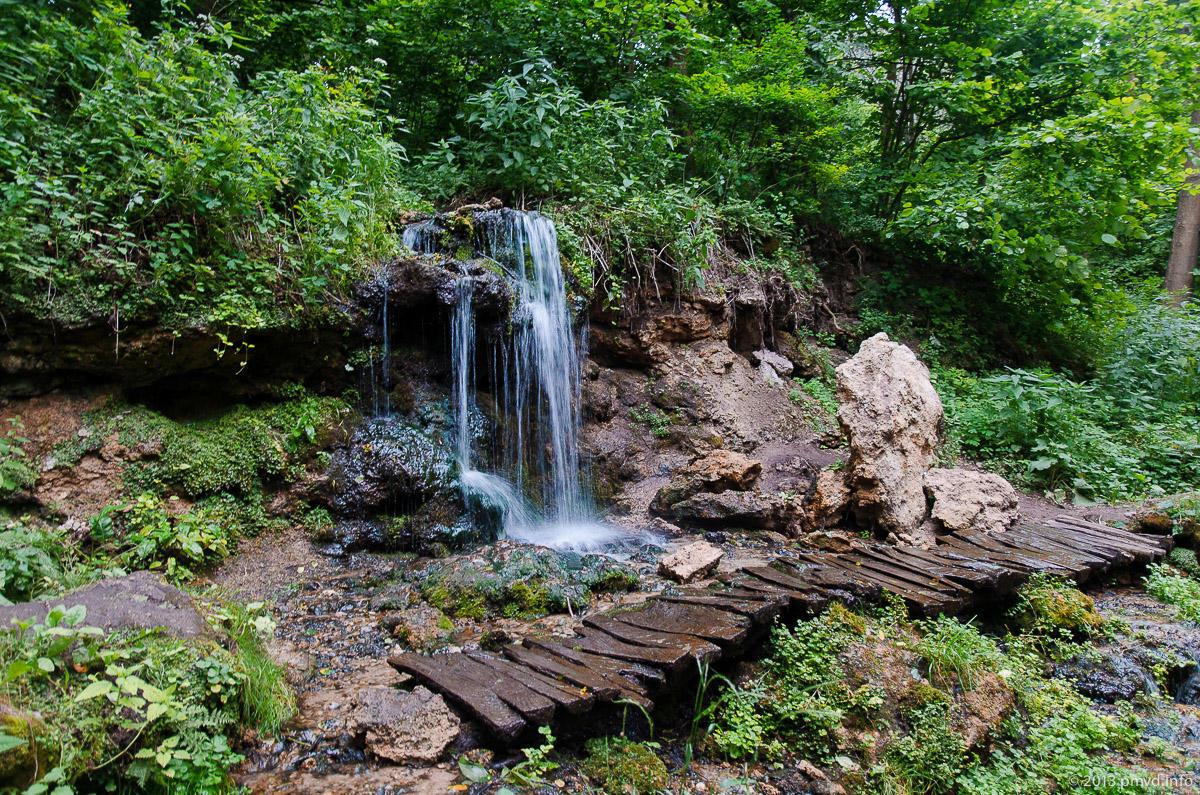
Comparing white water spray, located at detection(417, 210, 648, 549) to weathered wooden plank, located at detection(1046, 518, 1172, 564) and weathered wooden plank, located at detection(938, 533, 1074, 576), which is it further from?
weathered wooden plank, located at detection(1046, 518, 1172, 564)

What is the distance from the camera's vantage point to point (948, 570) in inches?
186

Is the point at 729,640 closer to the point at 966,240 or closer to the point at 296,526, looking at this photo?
the point at 296,526

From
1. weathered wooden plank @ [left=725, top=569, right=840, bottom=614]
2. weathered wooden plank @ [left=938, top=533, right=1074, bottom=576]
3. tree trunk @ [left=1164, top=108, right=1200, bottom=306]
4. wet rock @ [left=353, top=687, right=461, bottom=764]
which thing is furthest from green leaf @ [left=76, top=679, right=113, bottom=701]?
tree trunk @ [left=1164, top=108, right=1200, bottom=306]

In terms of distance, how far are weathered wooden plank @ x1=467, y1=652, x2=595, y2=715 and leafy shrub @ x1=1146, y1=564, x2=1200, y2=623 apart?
488 cm

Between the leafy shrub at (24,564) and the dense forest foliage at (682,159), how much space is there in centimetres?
169

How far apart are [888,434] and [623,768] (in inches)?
167

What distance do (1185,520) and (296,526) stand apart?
8262 mm

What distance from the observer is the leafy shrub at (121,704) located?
7.12 feet

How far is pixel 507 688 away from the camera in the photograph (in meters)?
2.96

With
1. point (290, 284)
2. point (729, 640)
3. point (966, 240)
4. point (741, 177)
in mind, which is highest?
point (741, 177)

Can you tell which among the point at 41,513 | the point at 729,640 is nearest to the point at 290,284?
the point at 41,513

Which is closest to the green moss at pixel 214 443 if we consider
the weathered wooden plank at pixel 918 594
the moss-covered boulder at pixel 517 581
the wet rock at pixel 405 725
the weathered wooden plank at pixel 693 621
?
the moss-covered boulder at pixel 517 581

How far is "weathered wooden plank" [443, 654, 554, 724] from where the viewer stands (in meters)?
2.77

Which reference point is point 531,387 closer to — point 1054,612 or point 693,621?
point 693,621
